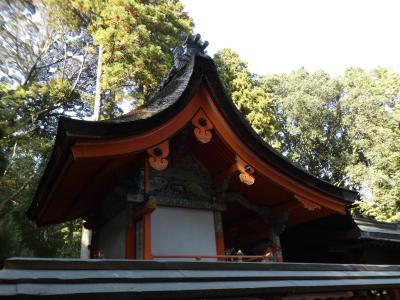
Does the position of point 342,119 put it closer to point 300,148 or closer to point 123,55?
point 300,148

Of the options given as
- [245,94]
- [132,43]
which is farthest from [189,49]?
[245,94]

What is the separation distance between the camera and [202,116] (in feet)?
17.5

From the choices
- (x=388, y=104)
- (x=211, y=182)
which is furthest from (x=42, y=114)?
(x=388, y=104)

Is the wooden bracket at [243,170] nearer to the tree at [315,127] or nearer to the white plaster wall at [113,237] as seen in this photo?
the white plaster wall at [113,237]

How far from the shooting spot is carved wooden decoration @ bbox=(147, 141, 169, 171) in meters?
4.83

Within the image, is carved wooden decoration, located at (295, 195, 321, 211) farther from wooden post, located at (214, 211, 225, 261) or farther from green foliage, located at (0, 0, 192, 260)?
green foliage, located at (0, 0, 192, 260)

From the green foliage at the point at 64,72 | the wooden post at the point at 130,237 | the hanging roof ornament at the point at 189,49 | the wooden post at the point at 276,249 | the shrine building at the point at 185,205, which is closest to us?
the shrine building at the point at 185,205

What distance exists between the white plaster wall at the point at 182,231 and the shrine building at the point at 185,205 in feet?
0.05

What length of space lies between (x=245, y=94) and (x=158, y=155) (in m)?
16.4

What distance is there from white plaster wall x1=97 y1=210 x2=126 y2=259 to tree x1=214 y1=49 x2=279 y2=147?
1337 centimetres

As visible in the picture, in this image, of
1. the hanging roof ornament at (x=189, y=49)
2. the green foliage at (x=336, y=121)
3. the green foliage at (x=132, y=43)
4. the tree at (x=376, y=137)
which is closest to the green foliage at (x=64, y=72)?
the green foliage at (x=132, y=43)

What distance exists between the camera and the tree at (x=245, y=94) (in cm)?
1988

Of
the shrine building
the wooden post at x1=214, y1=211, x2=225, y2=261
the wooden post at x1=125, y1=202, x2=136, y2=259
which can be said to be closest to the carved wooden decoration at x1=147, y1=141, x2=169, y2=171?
the shrine building

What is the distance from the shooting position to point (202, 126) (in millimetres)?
5312
